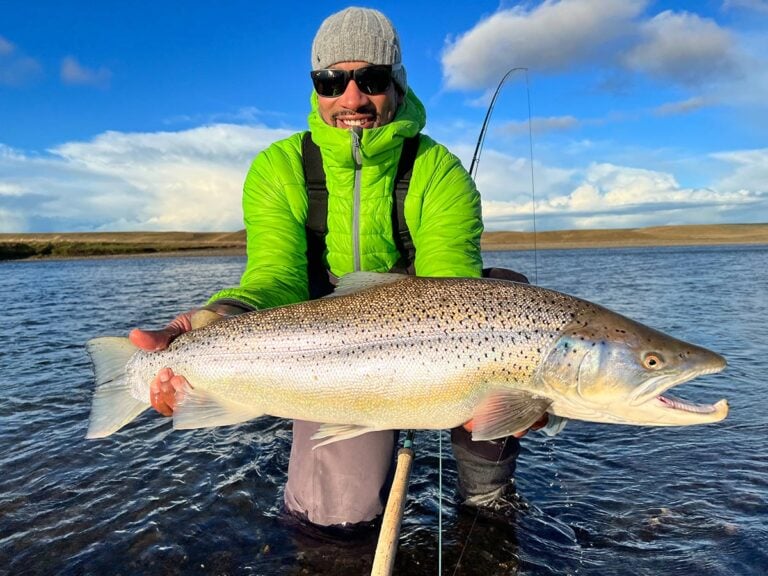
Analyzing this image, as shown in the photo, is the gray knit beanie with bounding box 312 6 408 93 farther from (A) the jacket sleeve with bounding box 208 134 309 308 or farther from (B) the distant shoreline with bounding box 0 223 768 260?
(B) the distant shoreline with bounding box 0 223 768 260

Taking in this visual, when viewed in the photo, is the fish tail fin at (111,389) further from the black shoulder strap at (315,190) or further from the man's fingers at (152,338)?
the black shoulder strap at (315,190)

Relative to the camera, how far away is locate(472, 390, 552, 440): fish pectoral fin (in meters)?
2.70

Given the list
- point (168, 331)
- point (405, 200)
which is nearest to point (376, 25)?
point (405, 200)

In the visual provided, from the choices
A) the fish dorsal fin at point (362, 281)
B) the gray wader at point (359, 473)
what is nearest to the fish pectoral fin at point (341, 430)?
the fish dorsal fin at point (362, 281)

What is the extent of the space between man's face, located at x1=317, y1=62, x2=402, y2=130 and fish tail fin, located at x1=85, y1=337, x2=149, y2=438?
205 centimetres

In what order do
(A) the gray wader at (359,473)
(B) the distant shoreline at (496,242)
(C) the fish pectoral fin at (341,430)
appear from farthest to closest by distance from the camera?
(B) the distant shoreline at (496,242), (A) the gray wader at (359,473), (C) the fish pectoral fin at (341,430)

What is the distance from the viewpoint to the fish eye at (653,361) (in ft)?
8.88

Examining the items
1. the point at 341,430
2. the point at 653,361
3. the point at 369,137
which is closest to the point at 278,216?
the point at 369,137

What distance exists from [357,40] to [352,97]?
38 centimetres

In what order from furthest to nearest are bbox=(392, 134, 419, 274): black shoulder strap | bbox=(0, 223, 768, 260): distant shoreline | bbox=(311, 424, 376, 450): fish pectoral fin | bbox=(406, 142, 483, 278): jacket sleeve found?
bbox=(0, 223, 768, 260): distant shoreline, bbox=(392, 134, 419, 274): black shoulder strap, bbox=(406, 142, 483, 278): jacket sleeve, bbox=(311, 424, 376, 450): fish pectoral fin

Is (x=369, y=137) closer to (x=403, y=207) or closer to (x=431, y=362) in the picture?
(x=403, y=207)

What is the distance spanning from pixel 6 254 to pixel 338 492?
189 feet

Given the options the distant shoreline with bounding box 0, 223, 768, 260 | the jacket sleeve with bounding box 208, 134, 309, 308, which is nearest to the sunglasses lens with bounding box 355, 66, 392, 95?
the jacket sleeve with bounding box 208, 134, 309, 308

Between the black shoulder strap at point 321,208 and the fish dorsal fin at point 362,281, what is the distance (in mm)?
1112
